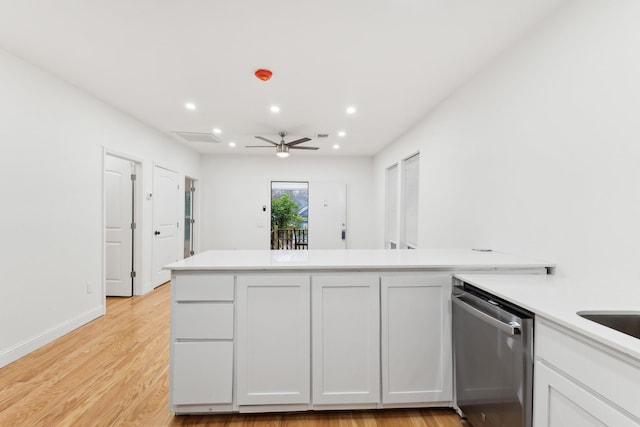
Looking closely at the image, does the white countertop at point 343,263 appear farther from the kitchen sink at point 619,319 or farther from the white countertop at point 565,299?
the kitchen sink at point 619,319

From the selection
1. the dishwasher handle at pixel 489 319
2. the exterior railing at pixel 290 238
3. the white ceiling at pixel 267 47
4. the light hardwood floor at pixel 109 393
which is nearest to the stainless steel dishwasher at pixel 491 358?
the dishwasher handle at pixel 489 319

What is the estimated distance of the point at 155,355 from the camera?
2.46 m

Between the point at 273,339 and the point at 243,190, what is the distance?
496 centimetres

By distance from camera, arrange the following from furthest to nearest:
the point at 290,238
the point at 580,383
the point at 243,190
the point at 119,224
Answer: the point at 290,238 → the point at 243,190 → the point at 119,224 → the point at 580,383

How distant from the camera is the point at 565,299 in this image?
1263 mm

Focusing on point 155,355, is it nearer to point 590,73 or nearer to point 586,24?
point 590,73

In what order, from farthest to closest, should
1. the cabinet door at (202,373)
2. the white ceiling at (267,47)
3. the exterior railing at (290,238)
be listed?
the exterior railing at (290,238) → the white ceiling at (267,47) → the cabinet door at (202,373)

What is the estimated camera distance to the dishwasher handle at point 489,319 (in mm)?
1217

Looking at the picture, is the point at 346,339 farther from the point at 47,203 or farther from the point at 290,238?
the point at 290,238

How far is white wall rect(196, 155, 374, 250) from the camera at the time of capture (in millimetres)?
6254

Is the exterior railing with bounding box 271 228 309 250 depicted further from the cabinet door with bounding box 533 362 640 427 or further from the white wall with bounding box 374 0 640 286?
the cabinet door with bounding box 533 362 640 427

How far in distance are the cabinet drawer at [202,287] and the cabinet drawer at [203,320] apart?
36mm

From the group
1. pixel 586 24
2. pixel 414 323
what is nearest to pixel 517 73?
pixel 586 24

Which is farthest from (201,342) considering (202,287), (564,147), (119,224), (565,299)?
(119,224)
